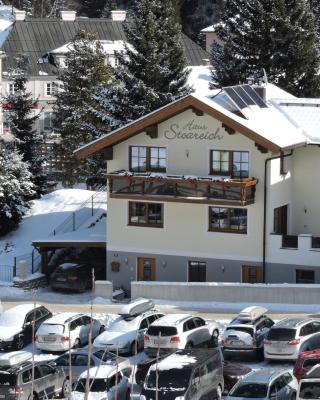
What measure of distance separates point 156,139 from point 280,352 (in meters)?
16.9

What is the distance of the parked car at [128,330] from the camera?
36.7 metres

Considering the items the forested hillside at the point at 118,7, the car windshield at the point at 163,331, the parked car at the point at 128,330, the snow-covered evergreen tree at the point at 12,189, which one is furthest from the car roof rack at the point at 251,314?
the forested hillside at the point at 118,7

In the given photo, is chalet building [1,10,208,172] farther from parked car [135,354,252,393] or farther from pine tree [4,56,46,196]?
parked car [135,354,252,393]

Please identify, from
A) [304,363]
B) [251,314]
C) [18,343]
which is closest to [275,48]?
[251,314]

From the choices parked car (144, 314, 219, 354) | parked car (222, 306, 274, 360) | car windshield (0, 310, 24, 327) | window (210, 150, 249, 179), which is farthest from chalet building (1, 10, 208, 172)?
parked car (222, 306, 274, 360)

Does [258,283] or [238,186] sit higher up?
[238,186]

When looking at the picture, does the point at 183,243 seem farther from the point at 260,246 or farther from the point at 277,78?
the point at 277,78

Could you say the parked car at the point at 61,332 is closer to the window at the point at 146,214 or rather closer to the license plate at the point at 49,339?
the license plate at the point at 49,339

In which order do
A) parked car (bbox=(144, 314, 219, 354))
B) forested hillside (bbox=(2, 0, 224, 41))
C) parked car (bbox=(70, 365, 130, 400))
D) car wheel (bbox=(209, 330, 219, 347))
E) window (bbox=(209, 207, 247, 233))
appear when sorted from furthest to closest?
forested hillside (bbox=(2, 0, 224, 41)) → window (bbox=(209, 207, 247, 233)) → car wheel (bbox=(209, 330, 219, 347)) → parked car (bbox=(144, 314, 219, 354)) → parked car (bbox=(70, 365, 130, 400))

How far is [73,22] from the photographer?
110250 mm

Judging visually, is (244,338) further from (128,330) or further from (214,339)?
(128,330)

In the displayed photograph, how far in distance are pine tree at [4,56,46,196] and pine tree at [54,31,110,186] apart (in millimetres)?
4202

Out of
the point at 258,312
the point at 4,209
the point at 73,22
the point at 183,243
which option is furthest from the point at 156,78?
the point at 73,22

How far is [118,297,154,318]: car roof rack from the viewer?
3956cm
